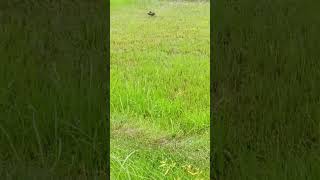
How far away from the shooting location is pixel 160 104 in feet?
11.0

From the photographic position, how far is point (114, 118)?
10.9 feet

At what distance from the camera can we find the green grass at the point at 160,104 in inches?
101
